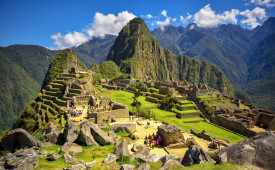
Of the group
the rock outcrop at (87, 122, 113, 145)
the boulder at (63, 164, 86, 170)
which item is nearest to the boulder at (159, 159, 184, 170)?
the boulder at (63, 164, 86, 170)

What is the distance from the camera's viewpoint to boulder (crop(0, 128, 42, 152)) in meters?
12.1

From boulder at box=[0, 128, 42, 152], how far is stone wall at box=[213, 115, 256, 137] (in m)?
44.1

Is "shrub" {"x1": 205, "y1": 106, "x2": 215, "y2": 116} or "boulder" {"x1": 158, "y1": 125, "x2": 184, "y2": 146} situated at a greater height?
"boulder" {"x1": 158, "y1": 125, "x2": 184, "y2": 146}

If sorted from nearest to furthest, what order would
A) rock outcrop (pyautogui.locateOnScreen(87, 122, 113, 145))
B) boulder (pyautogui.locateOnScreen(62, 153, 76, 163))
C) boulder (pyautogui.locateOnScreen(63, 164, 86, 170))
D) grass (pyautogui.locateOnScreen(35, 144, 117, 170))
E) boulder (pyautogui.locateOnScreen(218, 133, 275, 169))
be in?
boulder (pyautogui.locateOnScreen(218, 133, 275, 169))
boulder (pyautogui.locateOnScreen(63, 164, 86, 170))
grass (pyautogui.locateOnScreen(35, 144, 117, 170))
boulder (pyautogui.locateOnScreen(62, 153, 76, 163))
rock outcrop (pyautogui.locateOnScreen(87, 122, 113, 145))

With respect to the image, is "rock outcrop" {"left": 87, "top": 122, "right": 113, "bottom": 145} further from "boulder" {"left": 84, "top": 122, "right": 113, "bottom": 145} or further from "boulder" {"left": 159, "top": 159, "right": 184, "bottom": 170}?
"boulder" {"left": 159, "top": 159, "right": 184, "bottom": 170}

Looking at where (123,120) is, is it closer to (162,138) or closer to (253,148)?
(162,138)

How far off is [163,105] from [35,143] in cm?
4897

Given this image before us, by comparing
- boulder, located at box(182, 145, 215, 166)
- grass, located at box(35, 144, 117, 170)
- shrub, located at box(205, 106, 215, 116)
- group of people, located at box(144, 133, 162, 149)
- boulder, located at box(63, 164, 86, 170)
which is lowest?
shrub, located at box(205, 106, 215, 116)

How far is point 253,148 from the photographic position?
22.4ft

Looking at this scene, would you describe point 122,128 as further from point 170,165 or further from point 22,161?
point 22,161

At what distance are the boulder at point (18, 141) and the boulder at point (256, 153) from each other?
12.5m

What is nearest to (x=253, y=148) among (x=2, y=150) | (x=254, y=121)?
(x=2, y=150)

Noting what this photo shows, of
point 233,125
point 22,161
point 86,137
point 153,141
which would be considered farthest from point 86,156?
point 233,125

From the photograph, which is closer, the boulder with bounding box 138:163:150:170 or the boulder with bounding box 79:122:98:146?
the boulder with bounding box 138:163:150:170
